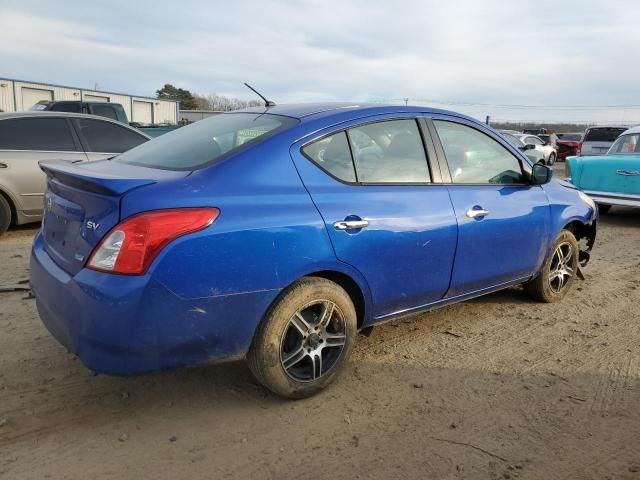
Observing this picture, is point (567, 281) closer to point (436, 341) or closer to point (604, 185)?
point (436, 341)

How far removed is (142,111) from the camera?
36.5m

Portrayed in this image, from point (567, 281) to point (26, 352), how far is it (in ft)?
14.4

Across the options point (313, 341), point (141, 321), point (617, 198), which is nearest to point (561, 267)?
point (313, 341)

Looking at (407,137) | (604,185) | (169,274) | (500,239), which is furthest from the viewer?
(604,185)

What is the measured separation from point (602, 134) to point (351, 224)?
59.8ft

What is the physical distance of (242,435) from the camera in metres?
2.67

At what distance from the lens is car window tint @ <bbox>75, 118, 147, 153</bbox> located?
699 centimetres

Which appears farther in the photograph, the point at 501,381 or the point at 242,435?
the point at 501,381

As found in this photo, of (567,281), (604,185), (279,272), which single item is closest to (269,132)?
(279,272)

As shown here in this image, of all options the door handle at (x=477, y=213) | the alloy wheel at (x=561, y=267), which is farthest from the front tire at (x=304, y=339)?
the alloy wheel at (x=561, y=267)

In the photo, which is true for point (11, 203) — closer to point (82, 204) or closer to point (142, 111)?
point (82, 204)

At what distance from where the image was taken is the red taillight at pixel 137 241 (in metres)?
2.35

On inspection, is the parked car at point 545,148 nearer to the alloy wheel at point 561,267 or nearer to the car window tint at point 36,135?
the alloy wheel at point 561,267

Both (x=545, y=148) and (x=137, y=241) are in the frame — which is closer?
(x=137, y=241)
